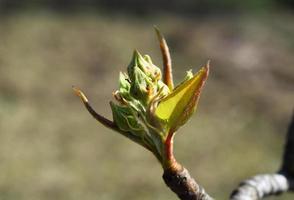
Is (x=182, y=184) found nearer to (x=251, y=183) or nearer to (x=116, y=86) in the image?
(x=251, y=183)

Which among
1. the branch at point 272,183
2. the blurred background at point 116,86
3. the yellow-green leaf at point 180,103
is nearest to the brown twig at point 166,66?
the yellow-green leaf at point 180,103

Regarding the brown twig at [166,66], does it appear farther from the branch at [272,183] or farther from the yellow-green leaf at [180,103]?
the branch at [272,183]

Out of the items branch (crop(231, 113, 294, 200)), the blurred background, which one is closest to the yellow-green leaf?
branch (crop(231, 113, 294, 200))

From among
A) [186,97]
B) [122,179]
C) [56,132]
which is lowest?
[186,97]

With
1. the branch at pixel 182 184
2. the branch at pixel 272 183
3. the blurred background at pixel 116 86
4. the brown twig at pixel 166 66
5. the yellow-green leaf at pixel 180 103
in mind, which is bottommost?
the branch at pixel 272 183

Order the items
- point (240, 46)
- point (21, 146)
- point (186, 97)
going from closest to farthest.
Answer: point (186, 97)
point (21, 146)
point (240, 46)

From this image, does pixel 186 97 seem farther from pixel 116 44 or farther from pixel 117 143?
pixel 116 44

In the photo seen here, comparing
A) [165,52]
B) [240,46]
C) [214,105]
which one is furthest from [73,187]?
[165,52]
